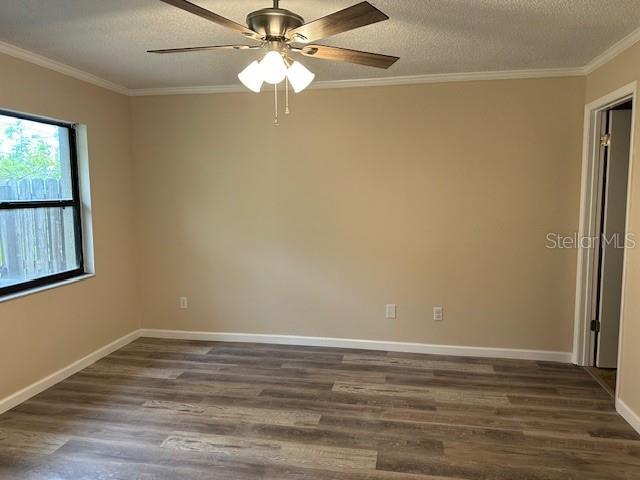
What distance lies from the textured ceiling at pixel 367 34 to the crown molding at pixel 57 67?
0.06m

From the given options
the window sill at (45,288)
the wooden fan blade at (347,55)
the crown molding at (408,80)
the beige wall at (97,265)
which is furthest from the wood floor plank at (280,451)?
the crown molding at (408,80)

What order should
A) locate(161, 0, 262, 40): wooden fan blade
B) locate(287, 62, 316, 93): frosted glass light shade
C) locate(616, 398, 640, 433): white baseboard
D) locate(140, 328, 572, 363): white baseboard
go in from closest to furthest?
locate(161, 0, 262, 40): wooden fan blade
locate(287, 62, 316, 93): frosted glass light shade
locate(616, 398, 640, 433): white baseboard
locate(140, 328, 572, 363): white baseboard

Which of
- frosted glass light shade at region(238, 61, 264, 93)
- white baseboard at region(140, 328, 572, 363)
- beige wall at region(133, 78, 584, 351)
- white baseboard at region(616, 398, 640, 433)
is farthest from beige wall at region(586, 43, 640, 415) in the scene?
frosted glass light shade at region(238, 61, 264, 93)

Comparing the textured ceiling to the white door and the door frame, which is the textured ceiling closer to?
the door frame

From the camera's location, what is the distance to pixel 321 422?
2869 millimetres

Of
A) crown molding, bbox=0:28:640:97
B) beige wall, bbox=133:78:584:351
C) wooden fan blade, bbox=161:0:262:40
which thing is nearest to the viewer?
wooden fan blade, bbox=161:0:262:40

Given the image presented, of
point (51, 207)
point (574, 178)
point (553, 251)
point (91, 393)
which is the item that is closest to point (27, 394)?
point (91, 393)

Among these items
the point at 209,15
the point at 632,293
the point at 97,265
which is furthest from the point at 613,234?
the point at 97,265

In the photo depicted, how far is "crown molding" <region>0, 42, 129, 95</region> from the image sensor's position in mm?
2980

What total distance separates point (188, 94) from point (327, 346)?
2.64 m

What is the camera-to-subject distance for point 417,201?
3.90 m

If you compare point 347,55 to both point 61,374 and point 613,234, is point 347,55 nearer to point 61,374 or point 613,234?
point 613,234

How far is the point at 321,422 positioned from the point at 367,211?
72.4 inches

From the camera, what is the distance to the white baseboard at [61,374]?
3.06m
